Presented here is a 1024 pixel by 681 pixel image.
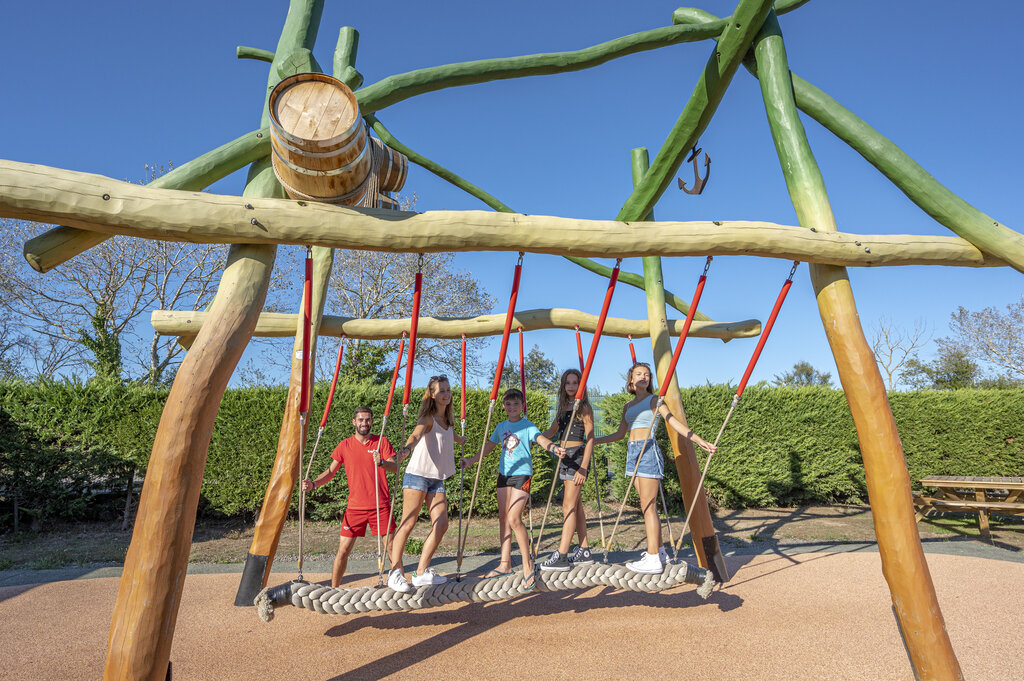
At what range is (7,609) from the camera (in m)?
4.28

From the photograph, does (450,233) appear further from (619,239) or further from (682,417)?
(682,417)

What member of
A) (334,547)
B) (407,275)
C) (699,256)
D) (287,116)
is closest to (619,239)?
(699,256)

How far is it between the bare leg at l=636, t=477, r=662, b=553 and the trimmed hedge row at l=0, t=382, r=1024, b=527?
466cm

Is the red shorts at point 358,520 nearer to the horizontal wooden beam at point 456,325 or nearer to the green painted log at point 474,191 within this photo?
the horizontal wooden beam at point 456,325

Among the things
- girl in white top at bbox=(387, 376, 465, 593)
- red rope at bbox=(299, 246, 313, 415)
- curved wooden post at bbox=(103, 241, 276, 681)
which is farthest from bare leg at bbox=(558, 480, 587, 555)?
curved wooden post at bbox=(103, 241, 276, 681)

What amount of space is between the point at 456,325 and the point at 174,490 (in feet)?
9.61

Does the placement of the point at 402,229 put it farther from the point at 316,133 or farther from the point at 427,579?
the point at 427,579

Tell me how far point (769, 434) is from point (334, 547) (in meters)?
7.06

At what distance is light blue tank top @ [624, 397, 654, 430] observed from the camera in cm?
409

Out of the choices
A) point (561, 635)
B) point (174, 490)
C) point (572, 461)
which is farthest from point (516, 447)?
point (174, 490)

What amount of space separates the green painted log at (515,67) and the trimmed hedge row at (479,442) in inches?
197

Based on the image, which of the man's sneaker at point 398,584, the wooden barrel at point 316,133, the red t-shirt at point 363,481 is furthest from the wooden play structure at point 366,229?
the man's sneaker at point 398,584

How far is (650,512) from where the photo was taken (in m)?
3.89

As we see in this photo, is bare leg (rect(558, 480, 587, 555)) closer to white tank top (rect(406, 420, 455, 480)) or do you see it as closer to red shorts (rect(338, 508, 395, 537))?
white tank top (rect(406, 420, 455, 480))
